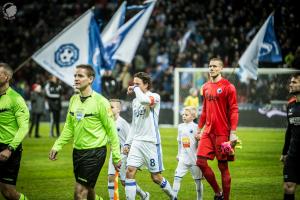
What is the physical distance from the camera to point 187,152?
11.8m

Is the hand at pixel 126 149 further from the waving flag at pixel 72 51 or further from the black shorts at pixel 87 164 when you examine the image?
the waving flag at pixel 72 51

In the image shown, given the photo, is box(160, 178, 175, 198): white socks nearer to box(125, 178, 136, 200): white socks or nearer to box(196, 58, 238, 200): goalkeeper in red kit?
box(125, 178, 136, 200): white socks

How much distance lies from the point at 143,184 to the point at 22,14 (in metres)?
28.5

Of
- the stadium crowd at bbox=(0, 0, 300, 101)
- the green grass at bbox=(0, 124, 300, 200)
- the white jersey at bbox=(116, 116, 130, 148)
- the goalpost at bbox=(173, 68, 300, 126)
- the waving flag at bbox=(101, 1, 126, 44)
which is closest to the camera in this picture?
the white jersey at bbox=(116, 116, 130, 148)

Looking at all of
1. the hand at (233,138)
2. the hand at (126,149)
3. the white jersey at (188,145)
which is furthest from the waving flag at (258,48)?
the hand at (126,149)

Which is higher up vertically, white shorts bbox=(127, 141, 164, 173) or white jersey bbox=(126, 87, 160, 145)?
white jersey bbox=(126, 87, 160, 145)

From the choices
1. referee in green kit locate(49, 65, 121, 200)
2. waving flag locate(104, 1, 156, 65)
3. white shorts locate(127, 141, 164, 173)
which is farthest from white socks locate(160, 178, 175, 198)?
waving flag locate(104, 1, 156, 65)

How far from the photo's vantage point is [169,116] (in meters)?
32.4

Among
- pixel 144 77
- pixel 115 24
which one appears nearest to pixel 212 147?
pixel 144 77

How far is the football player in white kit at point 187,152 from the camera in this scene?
1164 cm

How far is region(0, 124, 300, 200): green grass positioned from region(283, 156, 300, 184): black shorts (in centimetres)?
Result: 306

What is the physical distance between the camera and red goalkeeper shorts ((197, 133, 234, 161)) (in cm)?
1096

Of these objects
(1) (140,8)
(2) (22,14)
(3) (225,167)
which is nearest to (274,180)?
(3) (225,167)

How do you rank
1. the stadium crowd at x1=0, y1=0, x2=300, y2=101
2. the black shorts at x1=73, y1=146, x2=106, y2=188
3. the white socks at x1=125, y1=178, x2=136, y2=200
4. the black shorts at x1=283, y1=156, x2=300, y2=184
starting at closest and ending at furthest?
the black shorts at x1=73, y1=146, x2=106, y2=188, the black shorts at x1=283, y1=156, x2=300, y2=184, the white socks at x1=125, y1=178, x2=136, y2=200, the stadium crowd at x1=0, y1=0, x2=300, y2=101
